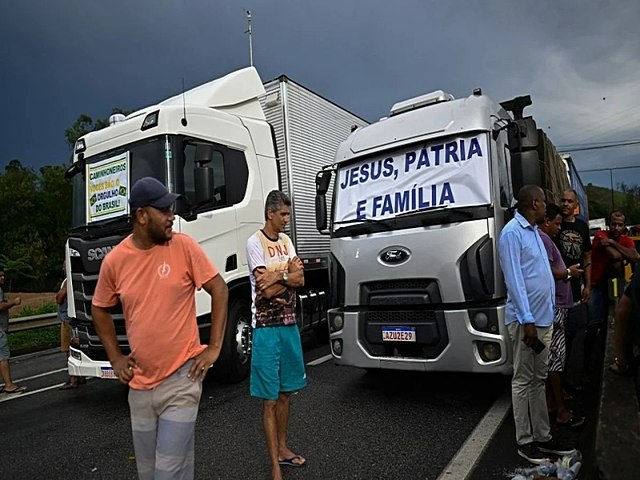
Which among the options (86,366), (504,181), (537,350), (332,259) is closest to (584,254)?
(504,181)

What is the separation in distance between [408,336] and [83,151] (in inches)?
167

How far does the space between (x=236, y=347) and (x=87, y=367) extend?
1.57 metres

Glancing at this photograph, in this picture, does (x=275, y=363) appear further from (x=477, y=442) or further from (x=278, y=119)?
(x=278, y=119)

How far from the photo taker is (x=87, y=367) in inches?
207

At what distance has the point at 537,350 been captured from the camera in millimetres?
3391

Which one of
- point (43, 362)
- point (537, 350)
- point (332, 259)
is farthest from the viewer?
point (43, 362)

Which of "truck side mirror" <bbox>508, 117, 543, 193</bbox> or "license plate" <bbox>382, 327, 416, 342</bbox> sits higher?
"truck side mirror" <bbox>508, 117, 543, 193</bbox>

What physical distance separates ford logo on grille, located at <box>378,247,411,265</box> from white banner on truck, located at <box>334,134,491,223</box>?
0.41 meters

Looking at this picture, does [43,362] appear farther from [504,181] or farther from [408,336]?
[504,181]

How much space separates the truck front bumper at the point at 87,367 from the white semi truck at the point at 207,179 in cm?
1

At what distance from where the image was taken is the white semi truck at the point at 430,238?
14.1 ft

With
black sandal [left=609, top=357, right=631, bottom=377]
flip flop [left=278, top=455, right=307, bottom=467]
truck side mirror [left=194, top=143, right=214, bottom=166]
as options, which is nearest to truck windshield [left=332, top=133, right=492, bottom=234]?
truck side mirror [left=194, top=143, right=214, bottom=166]

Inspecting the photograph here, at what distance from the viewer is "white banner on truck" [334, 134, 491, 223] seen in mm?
4586

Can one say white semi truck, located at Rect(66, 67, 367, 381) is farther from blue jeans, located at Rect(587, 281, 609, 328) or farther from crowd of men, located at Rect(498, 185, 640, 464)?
blue jeans, located at Rect(587, 281, 609, 328)
